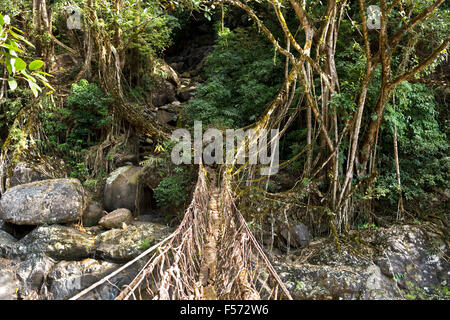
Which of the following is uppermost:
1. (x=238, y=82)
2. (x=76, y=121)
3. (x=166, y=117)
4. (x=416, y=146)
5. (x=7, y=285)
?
(x=238, y=82)

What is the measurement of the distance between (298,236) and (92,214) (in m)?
2.88

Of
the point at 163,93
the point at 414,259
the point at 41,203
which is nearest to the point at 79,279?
the point at 41,203

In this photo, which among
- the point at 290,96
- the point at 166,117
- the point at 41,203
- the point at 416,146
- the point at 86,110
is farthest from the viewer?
the point at 166,117

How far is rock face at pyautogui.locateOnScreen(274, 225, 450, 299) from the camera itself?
247cm

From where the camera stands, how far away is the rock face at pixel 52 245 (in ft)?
10.8

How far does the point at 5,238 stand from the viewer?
355 cm

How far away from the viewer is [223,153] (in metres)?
4.21

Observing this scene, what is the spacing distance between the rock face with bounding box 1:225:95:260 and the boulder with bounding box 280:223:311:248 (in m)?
2.35

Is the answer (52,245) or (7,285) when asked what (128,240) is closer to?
(52,245)

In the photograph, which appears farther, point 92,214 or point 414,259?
point 92,214

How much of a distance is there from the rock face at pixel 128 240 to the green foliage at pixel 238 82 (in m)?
1.81

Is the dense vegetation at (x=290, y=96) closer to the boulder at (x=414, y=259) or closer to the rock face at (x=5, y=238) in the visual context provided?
the boulder at (x=414, y=259)

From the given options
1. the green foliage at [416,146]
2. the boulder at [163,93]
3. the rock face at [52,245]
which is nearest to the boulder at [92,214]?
the rock face at [52,245]
